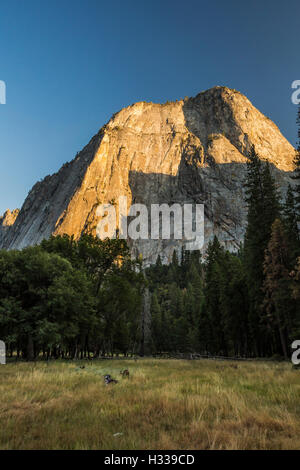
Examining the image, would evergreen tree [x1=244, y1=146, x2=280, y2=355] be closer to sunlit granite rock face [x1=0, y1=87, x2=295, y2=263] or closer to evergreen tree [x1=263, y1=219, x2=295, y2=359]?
evergreen tree [x1=263, y1=219, x2=295, y2=359]

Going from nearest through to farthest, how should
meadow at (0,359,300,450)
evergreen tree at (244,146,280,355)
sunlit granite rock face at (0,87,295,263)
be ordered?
meadow at (0,359,300,450) → evergreen tree at (244,146,280,355) → sunlit granite rock face at (0,87,295,263)

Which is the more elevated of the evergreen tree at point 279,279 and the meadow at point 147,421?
the evergreen tree at point 279,279

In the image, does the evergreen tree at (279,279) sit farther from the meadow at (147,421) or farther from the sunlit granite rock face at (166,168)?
the sunlit granite rock face at (166,168)

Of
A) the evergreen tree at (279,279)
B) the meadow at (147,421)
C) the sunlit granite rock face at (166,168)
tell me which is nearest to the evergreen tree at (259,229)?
the evergreen tree at (279,279)

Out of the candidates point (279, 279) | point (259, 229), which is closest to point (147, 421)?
point (279, 279)

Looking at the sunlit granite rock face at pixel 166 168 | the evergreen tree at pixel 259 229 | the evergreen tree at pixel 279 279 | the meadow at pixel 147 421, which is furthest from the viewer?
the sunlit granite rock face at pixel 166 168

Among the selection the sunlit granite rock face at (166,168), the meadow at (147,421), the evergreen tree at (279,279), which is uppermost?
the sunlit granite rock face at (166,168)

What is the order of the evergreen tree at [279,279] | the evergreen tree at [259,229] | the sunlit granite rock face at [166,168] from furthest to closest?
the sunlit granite rock face at [166,168] < the evergreen tree at [259,229] < the evergreen tree at [279,279]

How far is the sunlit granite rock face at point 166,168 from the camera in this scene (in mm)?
133375

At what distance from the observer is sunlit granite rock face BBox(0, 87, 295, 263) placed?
438 feet

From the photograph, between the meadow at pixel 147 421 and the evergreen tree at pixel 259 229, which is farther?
the evergreen tree at pixel 259 229

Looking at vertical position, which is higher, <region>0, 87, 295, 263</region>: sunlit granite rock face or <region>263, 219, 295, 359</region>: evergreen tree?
<region>0, 87, 295, 263</region>: sunlit granite rock face

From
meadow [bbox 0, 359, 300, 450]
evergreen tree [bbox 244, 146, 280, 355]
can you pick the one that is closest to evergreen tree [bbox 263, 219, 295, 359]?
evergreen tree [bbox 244, 146, 280, 355]
